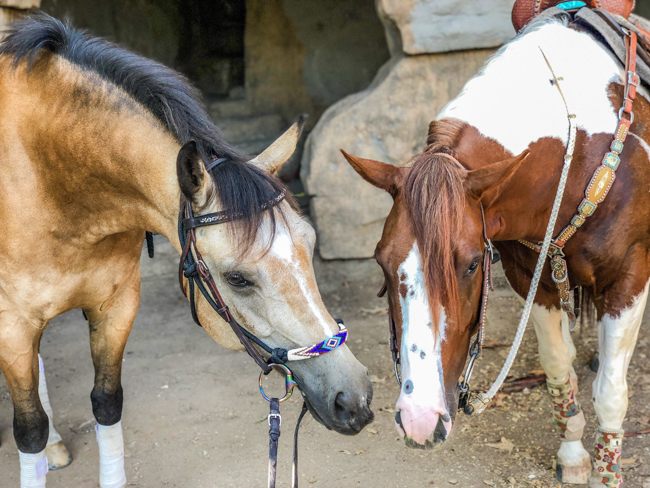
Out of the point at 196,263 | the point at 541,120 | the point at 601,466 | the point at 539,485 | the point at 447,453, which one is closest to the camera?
the point at 196,263

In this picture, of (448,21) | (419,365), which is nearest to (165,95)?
(419,365)

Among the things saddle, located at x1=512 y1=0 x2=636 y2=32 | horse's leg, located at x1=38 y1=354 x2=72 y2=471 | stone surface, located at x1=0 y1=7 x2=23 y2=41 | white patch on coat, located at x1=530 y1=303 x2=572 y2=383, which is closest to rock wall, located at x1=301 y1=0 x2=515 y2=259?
saddle, located at x1=512 y1=0 x2=636 y2=32

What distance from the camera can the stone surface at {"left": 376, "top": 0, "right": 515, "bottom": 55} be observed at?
422 centimetres

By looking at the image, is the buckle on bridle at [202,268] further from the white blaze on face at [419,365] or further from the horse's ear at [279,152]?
the white blaze on face at [419,365]

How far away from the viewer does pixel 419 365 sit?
1780mm

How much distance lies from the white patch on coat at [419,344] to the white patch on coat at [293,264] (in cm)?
25

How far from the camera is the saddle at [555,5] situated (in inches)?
107

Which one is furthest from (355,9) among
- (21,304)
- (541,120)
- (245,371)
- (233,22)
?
(21,304)

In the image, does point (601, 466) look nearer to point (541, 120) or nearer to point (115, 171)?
point (541, 120)

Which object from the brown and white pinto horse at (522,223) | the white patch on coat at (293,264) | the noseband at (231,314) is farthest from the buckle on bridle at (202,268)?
the brown and white pinto horse at (522,223)

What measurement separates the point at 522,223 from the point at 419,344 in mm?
694

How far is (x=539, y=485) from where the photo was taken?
101 inches

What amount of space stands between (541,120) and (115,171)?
149cm

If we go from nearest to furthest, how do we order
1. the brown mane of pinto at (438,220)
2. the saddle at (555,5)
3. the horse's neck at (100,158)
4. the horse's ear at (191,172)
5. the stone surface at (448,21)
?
the horse's ear at (191,172) → the brown mane of pinto at (438,220) → the horse's neck at (100,158) → the saddle at (555,5) → the stone surface at (448,21)
